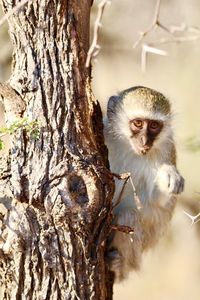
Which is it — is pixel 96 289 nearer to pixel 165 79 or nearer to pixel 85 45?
pixel 85 45

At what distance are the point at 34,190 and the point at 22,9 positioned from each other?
97 centimetres

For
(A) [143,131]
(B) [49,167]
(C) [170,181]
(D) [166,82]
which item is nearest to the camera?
(B) [49,167]

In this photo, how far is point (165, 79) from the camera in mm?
10109

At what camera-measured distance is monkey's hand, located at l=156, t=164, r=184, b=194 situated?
5.19 metres

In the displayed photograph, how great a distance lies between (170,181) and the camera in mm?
5191

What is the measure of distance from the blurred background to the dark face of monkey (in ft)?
12.3

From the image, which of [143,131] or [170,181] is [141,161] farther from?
[170,181]

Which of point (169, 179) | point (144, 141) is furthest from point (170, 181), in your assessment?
point (144, 141)

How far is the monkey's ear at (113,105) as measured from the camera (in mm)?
5574

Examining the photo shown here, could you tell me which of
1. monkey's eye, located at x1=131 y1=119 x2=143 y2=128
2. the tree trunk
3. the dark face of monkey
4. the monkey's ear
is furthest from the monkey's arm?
the tree trunk

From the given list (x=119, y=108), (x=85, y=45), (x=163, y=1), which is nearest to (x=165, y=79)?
(x=163, y=1)

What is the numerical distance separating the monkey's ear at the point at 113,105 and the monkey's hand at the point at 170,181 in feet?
1.82

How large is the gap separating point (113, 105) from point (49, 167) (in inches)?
58.5

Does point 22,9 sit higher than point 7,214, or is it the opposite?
point 22,9
